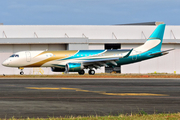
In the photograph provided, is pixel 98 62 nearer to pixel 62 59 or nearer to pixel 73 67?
pixel 73 67

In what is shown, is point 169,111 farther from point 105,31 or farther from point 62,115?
point 105,31

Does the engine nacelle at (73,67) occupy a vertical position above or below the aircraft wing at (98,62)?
below

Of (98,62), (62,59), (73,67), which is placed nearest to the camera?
(73,67)

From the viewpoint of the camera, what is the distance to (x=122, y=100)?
15750 millimetres

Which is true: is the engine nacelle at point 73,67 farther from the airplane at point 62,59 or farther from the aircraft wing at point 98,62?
the aircraft wing at point 98,62

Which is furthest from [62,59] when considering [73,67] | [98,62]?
[98,62]

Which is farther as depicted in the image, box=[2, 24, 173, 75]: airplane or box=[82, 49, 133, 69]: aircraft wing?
box=[2, 24, 173, 75]: airplane

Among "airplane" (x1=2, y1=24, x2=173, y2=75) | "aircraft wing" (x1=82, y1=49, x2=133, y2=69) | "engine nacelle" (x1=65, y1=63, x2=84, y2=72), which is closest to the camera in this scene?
"engine nacelle" (x1=65, y1=63, x2=84, y2=72)

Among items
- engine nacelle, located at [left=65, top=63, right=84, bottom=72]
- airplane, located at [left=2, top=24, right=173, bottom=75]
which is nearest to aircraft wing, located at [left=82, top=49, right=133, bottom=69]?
airplane, located at [left=2, top=24, right=173, bottom=75]

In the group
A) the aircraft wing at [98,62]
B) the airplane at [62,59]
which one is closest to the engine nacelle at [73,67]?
the airplane at [62,59]

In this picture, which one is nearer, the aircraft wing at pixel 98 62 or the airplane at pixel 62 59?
the aircraft wing at pixel 98 62

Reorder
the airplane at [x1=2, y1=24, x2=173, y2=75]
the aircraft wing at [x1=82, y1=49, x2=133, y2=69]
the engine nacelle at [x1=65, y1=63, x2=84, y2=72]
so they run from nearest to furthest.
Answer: the engine nacelle at [x1=65, y1=63, x2=84, y2=72], the aircraft wing at [x1=82, y1=49, x2=133, y2=69], the airplane at [x1=2, y1=24, x2=173, y2=75]

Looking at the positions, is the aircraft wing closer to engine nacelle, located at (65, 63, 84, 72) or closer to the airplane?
the airplane

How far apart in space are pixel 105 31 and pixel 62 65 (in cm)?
1685
